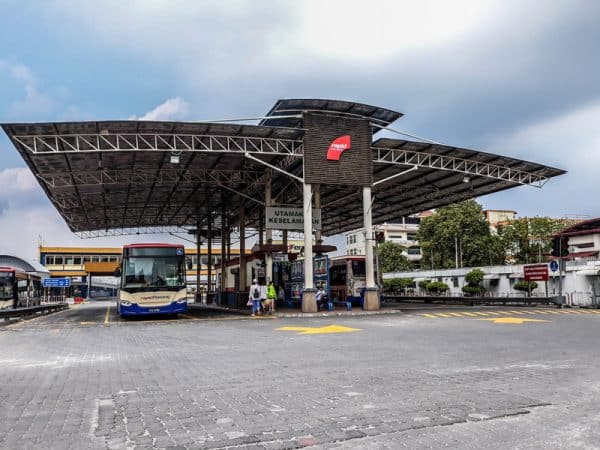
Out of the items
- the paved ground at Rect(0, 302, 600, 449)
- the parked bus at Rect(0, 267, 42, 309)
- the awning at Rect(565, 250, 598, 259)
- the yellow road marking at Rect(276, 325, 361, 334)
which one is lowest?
the yellow road marking at Rect(276, 325, 361, 334)

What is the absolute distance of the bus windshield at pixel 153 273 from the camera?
23094mm

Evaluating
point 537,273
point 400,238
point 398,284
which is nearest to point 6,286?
point 537,273

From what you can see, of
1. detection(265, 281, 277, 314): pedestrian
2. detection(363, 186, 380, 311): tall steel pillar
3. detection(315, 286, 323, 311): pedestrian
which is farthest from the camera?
detection(315, 286, 323, 311): pedestrian

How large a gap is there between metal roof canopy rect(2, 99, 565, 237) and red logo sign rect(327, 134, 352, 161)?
136cm

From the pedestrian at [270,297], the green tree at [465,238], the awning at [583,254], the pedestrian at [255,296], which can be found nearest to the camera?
the pedestrian at [255,296]

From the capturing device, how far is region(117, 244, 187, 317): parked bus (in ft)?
75.3

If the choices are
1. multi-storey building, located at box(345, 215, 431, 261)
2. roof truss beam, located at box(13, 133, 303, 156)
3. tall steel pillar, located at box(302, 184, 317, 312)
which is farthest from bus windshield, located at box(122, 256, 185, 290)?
multi-storey building, located at box(345, 215, 431, 261)

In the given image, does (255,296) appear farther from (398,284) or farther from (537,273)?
(398,284)

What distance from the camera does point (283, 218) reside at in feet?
94.0

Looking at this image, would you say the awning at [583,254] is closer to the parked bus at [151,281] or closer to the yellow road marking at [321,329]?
the parked bus at [151,281]

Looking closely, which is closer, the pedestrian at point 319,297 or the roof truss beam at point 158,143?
the roof truss beam at point 158,143

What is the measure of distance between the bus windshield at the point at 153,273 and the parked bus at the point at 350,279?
43.0 ft

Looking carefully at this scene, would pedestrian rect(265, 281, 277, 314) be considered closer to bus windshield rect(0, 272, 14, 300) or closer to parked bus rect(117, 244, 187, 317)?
parked bus rect(117, 244, 187, 317)

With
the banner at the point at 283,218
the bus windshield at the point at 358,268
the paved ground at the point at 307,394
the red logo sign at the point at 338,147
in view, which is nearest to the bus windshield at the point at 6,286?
the banner at the point at 283,218
